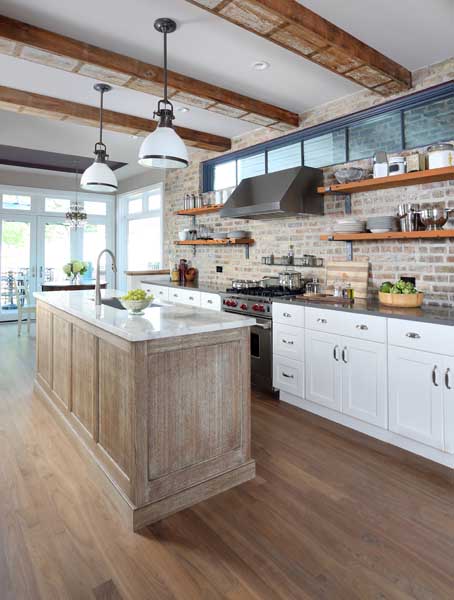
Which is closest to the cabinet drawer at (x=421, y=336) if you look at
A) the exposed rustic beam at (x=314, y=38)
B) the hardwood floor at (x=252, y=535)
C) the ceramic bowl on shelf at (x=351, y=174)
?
the hardwood floor at (x=252, y=535)

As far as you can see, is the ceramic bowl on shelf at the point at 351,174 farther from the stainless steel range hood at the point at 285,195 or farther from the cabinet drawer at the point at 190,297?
the cabinet drawer at the point at 190,297

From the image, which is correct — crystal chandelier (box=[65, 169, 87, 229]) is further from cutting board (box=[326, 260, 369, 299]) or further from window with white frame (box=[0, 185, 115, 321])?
cutting board (box=[326, 260, 369, 299])

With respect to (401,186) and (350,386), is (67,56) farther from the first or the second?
(350,386)

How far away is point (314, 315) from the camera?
3451 millimetres

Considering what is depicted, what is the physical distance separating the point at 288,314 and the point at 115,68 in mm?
2417

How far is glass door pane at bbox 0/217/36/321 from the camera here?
7.88 metres

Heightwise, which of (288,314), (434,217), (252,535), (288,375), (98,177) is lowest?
(252,535)

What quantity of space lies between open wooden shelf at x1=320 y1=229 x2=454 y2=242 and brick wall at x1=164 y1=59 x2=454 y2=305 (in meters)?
0.20

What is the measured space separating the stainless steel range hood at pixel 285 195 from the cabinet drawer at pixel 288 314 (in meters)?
0.94

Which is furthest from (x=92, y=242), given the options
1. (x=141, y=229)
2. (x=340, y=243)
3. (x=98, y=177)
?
(x=340, y=243)

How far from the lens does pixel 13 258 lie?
7961 mm

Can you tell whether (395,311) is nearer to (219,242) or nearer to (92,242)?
(219,242)

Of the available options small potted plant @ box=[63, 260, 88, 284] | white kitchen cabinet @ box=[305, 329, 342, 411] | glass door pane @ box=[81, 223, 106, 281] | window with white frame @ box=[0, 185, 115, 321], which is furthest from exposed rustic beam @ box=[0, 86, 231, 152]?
glass door pane @ box=[81, 223, 106, 281]

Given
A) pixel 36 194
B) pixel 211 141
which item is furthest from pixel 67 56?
pixel 36 194
